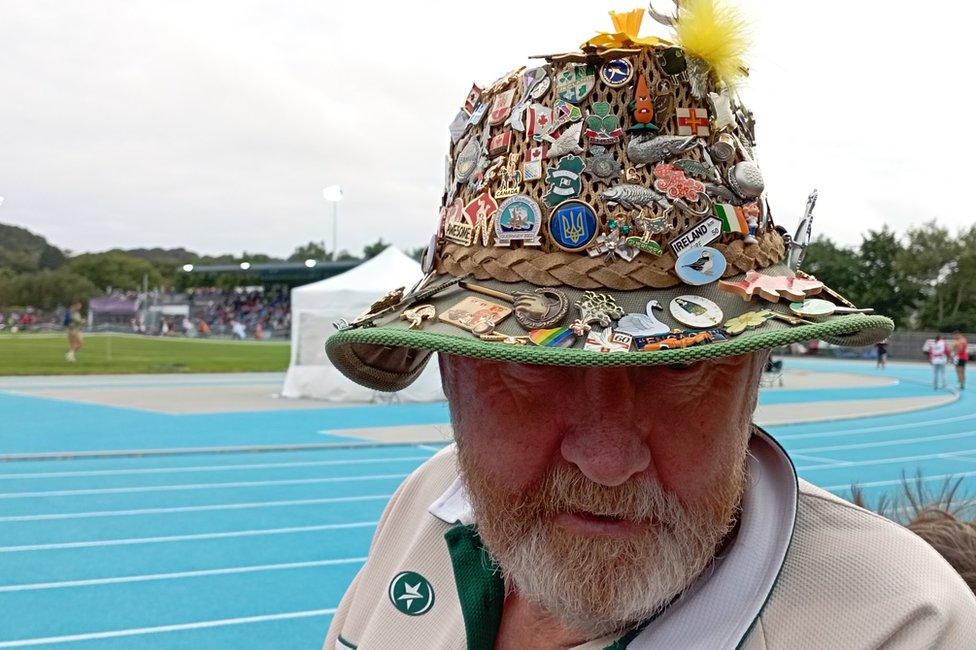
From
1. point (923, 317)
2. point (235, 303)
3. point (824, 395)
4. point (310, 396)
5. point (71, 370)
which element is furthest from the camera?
point (235, 303)

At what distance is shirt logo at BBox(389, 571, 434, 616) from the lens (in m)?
1.76

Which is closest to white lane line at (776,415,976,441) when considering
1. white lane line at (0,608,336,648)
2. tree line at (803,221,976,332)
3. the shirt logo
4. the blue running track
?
the blue running track

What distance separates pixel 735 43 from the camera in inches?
53.2

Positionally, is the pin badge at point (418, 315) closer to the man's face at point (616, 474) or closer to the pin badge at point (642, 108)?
the man's face at point (616, 474)

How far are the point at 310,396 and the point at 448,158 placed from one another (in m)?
17.4

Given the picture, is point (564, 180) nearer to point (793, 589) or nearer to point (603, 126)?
point (603, 126)

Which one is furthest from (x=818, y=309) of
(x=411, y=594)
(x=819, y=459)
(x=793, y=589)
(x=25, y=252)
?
(x=25, y=252)

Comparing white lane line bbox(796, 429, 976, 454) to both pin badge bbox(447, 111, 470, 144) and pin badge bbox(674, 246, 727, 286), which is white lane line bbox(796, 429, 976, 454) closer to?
pin badge bbox(447, 111, 470, 144)

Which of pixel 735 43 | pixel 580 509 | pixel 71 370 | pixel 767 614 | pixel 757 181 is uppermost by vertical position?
pixel 735 43

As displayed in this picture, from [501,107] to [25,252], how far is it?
13705 cm

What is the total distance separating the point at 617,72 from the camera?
1289 millimetres

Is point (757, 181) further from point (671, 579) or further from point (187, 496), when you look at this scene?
point (187, 496)

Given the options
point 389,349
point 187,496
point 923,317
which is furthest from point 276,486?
point 923,317

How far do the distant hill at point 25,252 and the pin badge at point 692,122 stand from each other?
117 metres
